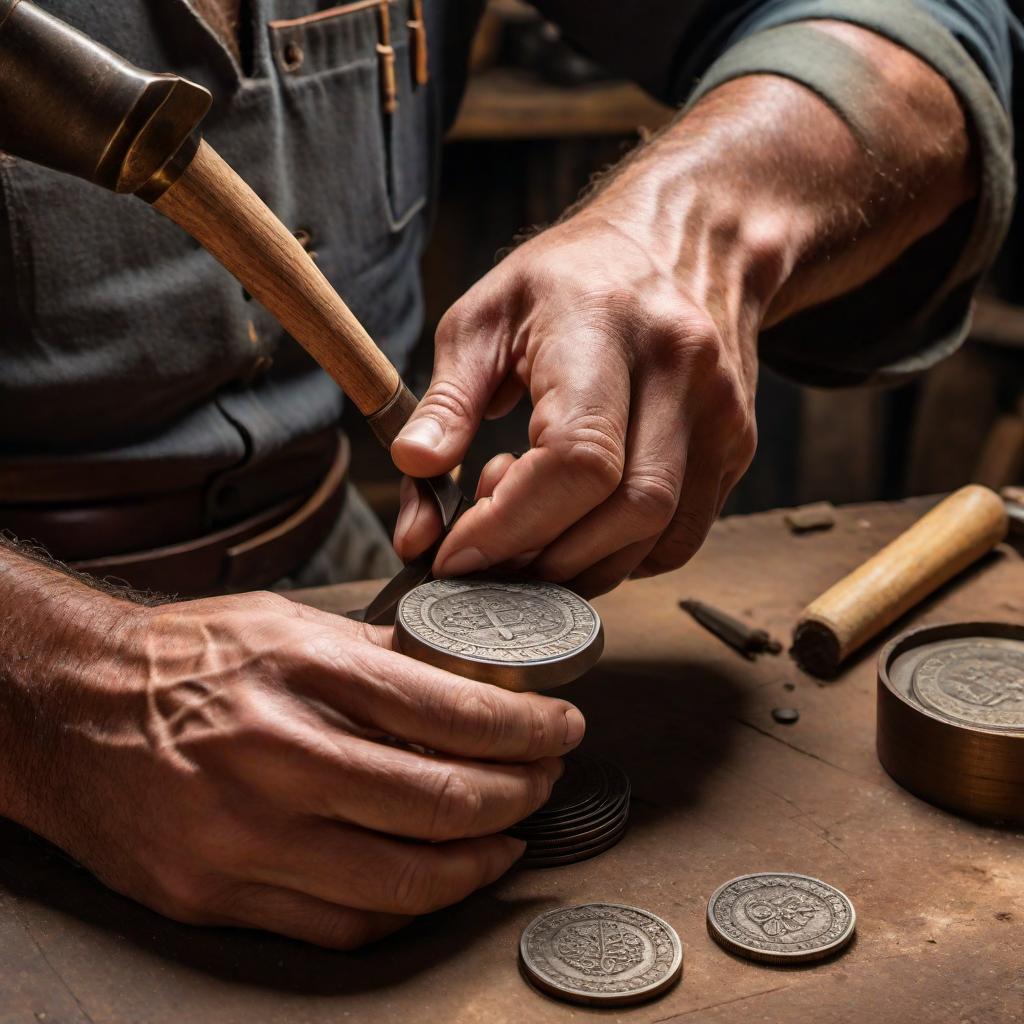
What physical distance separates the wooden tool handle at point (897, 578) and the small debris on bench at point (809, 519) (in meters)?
0.19

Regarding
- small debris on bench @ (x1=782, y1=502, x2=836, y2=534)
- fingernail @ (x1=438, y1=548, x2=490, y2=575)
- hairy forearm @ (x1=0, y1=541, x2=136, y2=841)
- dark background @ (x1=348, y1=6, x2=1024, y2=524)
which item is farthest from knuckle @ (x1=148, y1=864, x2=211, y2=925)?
dark background @ (x1=348, y1=6, x2=1024, y2=524)

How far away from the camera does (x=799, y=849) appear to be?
3.89 ft

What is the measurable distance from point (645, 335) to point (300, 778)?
572 mm

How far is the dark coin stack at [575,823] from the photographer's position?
3.85 ft

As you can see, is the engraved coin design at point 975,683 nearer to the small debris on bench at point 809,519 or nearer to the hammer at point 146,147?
the small debris on bench at point 809,519

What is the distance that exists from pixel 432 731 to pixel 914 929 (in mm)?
444

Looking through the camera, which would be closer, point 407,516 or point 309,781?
point 309,781

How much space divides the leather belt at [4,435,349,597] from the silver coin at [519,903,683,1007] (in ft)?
2.90

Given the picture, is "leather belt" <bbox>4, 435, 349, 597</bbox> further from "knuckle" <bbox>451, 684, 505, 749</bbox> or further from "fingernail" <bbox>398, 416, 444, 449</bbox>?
"knuckle" <bbox>451, 684, 505, 749</bbox>

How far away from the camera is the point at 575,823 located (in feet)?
3.89

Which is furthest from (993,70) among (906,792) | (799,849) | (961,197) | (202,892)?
(202,892)

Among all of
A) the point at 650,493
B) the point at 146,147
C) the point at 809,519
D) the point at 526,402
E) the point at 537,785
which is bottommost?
the point at 526,402

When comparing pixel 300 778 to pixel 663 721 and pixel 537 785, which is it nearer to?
pixel 537 785

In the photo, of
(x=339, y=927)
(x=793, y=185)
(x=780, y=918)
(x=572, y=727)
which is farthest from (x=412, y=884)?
(x=793, y=185)
